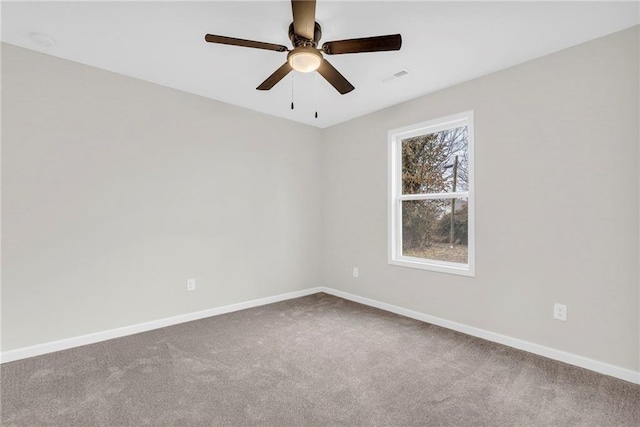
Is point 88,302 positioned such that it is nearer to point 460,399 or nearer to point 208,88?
point 208,88

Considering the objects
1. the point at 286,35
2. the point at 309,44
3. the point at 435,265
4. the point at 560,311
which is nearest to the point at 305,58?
the point at 309,44

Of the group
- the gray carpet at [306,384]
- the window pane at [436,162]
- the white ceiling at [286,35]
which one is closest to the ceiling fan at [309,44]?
the white ceiling at [286,35]

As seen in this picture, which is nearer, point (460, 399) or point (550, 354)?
point (460, 399)

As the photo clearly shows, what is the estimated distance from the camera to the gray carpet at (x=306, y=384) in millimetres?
1768

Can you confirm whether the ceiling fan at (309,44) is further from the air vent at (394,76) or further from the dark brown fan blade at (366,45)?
the air vent at (394,76)

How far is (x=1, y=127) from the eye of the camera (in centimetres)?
238

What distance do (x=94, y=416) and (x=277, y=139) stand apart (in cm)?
327

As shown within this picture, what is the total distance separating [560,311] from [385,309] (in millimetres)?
1738

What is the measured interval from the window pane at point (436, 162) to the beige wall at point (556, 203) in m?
0.25

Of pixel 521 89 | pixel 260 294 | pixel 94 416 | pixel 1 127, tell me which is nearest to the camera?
pixel 94 416

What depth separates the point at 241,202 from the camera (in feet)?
12.3

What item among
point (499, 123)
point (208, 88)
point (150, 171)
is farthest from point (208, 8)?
point (499, 123)

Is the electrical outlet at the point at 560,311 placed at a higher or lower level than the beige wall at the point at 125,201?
lower

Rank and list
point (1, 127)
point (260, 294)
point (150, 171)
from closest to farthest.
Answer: point (1, 127) → point (150, 171) → point (260, 294)
